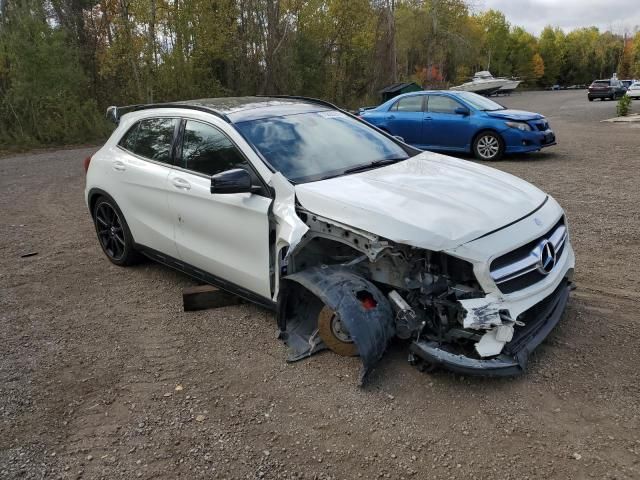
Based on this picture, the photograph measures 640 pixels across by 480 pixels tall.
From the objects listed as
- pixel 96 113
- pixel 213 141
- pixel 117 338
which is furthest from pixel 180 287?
pixel 96 113

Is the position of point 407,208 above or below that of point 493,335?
above

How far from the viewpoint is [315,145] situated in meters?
4.30

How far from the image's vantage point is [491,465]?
2695 mm

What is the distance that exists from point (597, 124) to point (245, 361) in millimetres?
19716

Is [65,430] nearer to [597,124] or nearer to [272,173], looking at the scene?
[272,173]

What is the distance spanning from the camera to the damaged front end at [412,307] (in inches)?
124

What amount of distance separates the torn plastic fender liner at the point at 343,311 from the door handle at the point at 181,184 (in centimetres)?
130

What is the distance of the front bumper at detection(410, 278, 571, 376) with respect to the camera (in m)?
3.13

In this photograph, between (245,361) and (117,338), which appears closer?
(245,361)

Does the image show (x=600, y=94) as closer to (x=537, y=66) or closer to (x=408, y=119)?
(x=408, y=119)

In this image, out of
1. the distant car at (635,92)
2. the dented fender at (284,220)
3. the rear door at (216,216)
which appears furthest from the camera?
the distant car at (635,92)

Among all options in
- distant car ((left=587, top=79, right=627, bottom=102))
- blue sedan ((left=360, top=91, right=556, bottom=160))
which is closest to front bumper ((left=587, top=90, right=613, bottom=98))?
distant car ((left=587, top=79, right=627, bottom=102))

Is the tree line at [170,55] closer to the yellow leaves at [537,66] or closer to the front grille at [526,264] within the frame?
the front grille at [526,264]

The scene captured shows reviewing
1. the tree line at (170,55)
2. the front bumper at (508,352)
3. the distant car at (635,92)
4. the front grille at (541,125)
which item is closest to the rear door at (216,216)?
the front bumper at (508,352)
